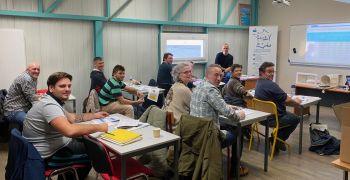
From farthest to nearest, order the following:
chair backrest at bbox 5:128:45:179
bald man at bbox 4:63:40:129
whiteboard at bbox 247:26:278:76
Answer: whiteboard at bbox 247:26:278:76
bald man at bbox 4:63:40:129
chair backrest at bbox 5:128:45:179

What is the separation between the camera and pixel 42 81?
5418mm

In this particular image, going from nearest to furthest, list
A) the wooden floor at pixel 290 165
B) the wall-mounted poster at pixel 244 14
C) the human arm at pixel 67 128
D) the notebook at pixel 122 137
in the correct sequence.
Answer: the human arm at pixel 67 128, the notebook at pixel 122 137, the wooden floor at pixel 290 165, the wall-mounted poster at pixel 244 14

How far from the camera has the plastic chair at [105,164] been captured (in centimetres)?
207

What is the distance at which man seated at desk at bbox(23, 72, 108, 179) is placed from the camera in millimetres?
2188

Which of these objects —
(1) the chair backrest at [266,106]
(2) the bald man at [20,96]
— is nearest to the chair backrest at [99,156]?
(2) the bald man at [20,96]

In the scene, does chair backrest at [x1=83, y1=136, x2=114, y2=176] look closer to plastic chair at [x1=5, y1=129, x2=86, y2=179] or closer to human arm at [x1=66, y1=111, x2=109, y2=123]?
plastic chair at [x1=5, y1=129, x2=86, y2=179]

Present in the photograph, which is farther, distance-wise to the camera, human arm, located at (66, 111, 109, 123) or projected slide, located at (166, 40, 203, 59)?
projected slide, located at (166, 40, 203, 59)

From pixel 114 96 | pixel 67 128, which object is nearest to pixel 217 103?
pixel 67 128

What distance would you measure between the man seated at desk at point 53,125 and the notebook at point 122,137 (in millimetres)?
74

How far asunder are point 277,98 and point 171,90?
142 cm

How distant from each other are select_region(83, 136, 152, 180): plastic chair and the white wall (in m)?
6.23

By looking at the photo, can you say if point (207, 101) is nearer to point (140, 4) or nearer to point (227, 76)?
point (227, 76)

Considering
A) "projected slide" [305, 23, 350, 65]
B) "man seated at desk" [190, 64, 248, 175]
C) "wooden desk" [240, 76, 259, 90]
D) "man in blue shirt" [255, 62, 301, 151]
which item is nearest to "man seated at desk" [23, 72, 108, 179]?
"man seated at desk" [190, 64, 248, 175]

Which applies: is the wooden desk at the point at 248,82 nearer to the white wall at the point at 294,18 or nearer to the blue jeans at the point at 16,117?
the white wall at the point at 294,18
